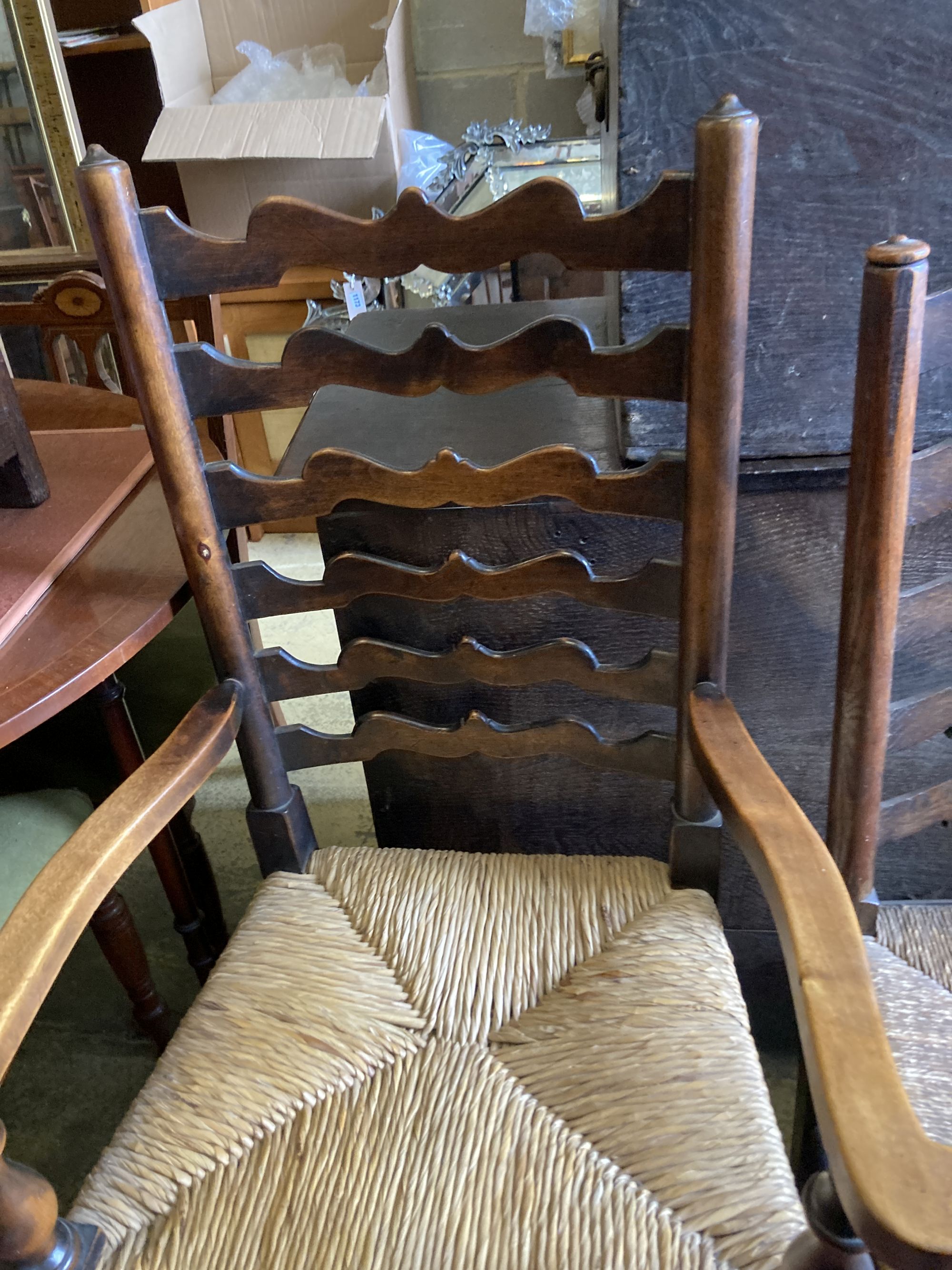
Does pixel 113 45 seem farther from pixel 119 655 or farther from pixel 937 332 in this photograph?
pixel 937 332

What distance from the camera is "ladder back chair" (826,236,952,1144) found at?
23.8 inches

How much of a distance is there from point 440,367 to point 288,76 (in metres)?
1.77

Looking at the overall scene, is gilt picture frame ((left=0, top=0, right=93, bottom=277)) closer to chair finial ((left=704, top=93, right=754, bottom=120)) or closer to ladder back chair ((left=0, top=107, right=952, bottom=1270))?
ladder back chair ((left=0, top=107, right=952, bottom=1270))

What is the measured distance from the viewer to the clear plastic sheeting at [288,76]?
2.06 meters

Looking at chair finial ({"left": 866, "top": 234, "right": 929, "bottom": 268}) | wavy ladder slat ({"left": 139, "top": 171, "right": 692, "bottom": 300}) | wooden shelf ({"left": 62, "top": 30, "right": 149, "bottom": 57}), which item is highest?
wooden shelf ({"left": 62, "top": 30, "right": 149, "bottom": 57})

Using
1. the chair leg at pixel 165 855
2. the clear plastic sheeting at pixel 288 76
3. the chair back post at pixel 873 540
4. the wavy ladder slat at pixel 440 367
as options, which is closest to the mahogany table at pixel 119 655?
the chair leg at pixel 165 855

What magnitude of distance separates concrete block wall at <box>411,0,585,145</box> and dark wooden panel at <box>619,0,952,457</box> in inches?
60.7

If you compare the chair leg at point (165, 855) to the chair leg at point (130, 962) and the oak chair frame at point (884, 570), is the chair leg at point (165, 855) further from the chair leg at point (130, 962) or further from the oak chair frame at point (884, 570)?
the oak chair frame at point (884, 570)

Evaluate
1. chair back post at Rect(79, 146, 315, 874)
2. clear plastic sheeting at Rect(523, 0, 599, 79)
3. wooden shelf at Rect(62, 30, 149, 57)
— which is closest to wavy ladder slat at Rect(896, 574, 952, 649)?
chair back post at Rect(79, 146, 315, 874)

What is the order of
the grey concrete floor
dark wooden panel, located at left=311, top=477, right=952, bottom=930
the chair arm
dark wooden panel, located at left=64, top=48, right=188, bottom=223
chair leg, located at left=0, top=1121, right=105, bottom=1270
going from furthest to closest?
1. dark wooden panel, located at left=64, top=48, right=188, bottom=223
2. the grey concrete floor
3. dark wooden panel, located at left=311, top=477, right=952, bottom=930
4. chair leg, located at left=0, top=1121, right=105, bottom=1270
5. the chair arm

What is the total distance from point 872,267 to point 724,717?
1.09 feet

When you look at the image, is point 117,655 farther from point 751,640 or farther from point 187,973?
point 187,973

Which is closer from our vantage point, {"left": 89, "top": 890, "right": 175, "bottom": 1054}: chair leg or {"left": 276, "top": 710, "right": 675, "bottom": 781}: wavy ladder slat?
{"left": 276, "top": 710, "right": 675, "bottom": 781}: wavy ladder slat

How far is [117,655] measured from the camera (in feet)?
2.62
